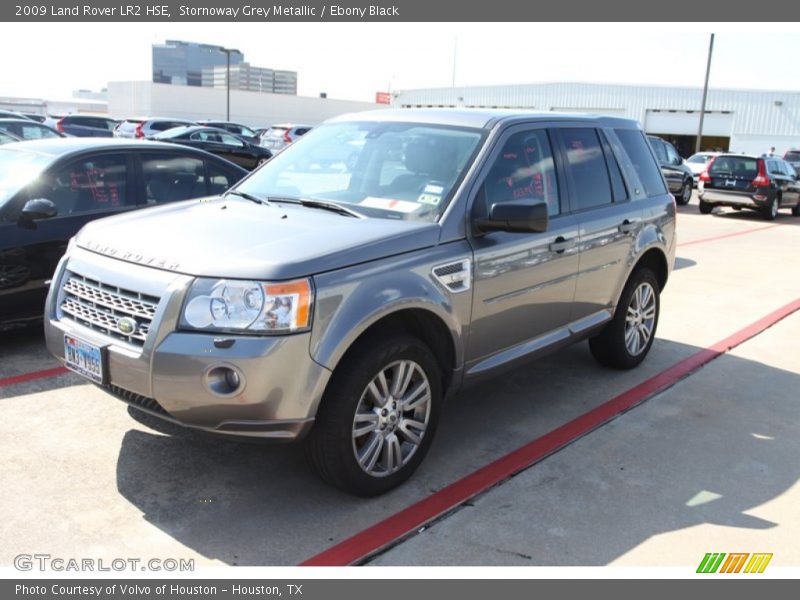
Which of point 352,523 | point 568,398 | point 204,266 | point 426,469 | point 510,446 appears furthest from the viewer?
point 568,398

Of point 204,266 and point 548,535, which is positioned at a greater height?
point 204,266

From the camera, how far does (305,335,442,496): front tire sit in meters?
→ 3.41

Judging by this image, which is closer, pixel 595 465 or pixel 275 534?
pixel 275 534

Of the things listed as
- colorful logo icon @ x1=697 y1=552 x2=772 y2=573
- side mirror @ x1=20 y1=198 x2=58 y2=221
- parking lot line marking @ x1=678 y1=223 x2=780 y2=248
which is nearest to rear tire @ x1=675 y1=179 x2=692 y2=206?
parking lot line marking @ x1=678 y1=223 x2=780 y2=248

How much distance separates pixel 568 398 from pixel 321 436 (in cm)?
244

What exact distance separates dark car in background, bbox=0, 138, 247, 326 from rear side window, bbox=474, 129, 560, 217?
3.31 m

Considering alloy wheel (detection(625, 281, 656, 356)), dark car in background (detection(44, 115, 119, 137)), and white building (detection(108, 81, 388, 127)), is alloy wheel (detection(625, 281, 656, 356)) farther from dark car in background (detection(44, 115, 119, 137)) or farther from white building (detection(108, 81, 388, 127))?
white building (detection(108, 81, 388, 127))

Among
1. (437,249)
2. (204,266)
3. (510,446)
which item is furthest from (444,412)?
(204,266)

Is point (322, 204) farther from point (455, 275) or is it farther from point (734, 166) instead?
point (734, 166)

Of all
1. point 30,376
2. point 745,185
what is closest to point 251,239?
point 30,376

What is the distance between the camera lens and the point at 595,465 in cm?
422

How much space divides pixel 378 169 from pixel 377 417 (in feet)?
5.17

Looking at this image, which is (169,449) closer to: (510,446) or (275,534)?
(275,534)

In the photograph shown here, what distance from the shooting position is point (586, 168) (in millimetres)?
5156
